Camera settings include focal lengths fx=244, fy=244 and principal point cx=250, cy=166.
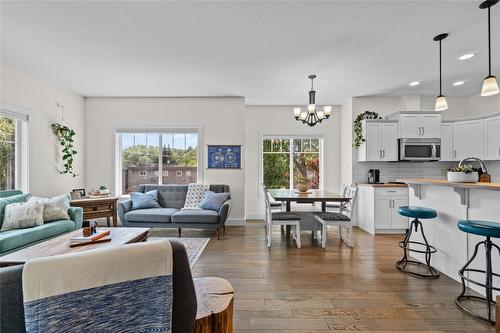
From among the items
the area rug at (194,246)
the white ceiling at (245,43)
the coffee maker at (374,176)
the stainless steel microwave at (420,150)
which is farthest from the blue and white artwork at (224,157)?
the stainless steel microwave at (420,150)

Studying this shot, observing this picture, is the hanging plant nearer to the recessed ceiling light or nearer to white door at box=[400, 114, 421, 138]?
white door at box=[400, 114, 421, 138]

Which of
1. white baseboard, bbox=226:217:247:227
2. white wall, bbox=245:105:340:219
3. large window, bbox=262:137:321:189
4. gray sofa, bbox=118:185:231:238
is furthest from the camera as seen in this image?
large window, bbox=262:137:321:189

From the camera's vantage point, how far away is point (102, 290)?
811mm

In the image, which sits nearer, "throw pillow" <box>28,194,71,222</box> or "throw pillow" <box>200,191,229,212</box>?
"throw pillow" <box>28,194,71,222</box>

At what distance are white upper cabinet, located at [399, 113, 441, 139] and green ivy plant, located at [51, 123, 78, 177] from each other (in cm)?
643

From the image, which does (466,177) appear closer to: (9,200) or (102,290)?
(102,290)

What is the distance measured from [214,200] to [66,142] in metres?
3.08

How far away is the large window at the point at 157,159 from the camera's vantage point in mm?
5441

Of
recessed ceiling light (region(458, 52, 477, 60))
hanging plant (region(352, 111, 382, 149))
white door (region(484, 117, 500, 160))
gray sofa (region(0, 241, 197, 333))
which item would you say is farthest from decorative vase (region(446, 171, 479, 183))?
white door (region(484, 117, 500, 160))

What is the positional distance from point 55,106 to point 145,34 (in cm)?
299

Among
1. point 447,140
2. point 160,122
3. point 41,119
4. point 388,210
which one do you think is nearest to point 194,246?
point 160,122

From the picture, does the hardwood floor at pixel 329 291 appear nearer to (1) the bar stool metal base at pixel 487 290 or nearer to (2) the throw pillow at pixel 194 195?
(1) the bar stool metal base at pixel 487 290

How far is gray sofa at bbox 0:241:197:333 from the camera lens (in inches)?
30.7

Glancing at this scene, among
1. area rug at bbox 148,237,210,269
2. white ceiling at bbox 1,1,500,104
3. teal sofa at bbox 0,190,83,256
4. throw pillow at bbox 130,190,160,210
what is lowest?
area rug at bbox 148,237,210,269
